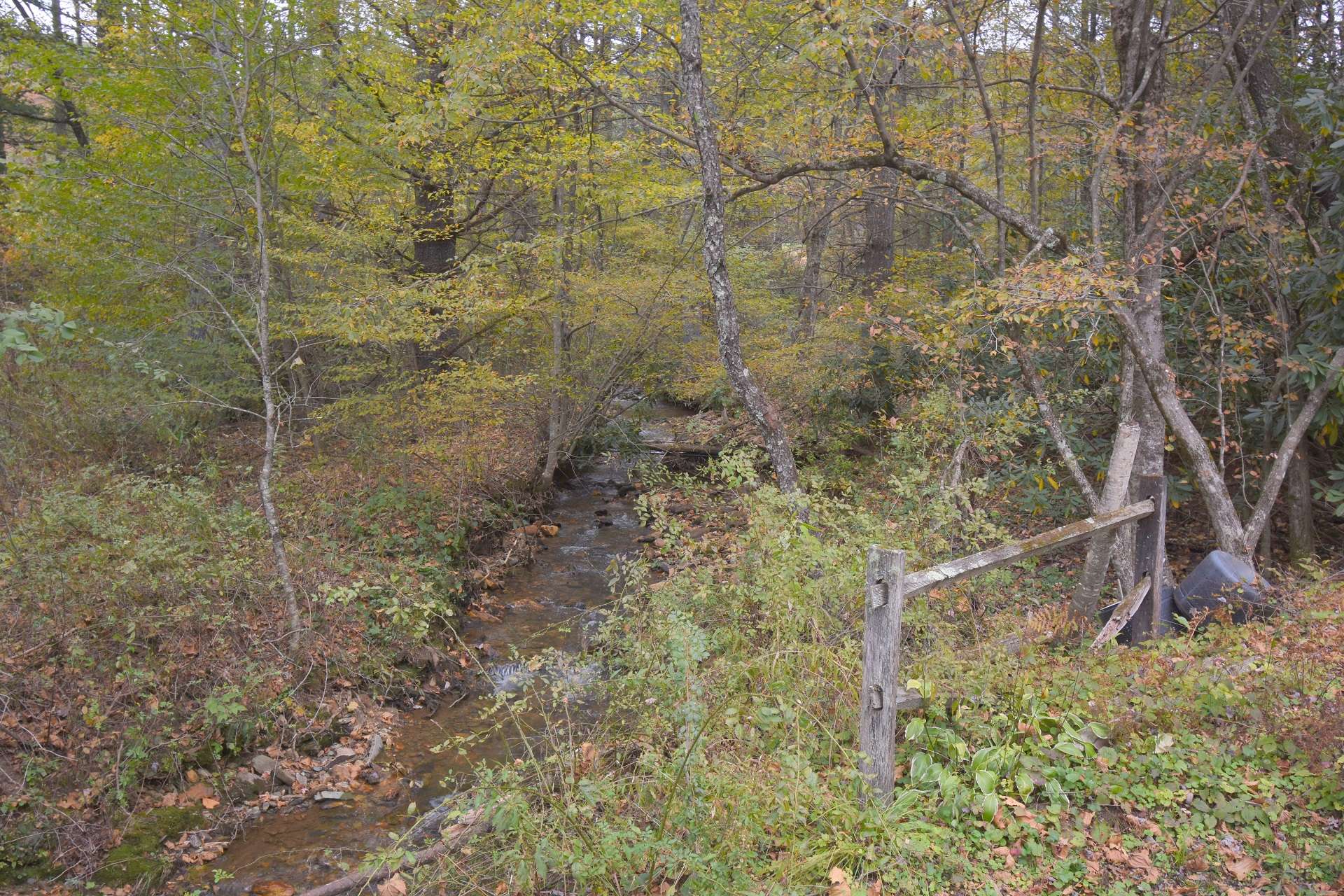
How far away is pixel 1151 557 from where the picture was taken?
5.82 m

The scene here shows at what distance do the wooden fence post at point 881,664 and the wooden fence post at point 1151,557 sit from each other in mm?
3219

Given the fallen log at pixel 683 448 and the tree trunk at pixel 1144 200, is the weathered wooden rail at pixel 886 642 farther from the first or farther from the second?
the fallen log at pixel 683 448

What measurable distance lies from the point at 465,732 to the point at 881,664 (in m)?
4.68

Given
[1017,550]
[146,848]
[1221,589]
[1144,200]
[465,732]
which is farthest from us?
[1144,200]

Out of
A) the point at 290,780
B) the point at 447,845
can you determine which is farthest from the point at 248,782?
the point at 447,845

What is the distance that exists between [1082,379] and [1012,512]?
206 cm

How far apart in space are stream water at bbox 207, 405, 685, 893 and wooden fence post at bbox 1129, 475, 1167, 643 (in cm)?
413

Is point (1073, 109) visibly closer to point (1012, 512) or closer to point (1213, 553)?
point (1012, 512)

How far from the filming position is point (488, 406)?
1145 centimetres

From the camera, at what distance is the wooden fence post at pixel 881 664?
3.64 metres

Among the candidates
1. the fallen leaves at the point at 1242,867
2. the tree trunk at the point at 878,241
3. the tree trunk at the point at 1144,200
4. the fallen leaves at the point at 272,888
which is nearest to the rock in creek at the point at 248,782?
the fallen leaves at the point at 272,888

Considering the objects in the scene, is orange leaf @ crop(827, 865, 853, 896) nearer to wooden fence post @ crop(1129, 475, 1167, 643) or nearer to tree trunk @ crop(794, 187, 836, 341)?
wooden fence post @ crop(1129, 475, 1167, 643)

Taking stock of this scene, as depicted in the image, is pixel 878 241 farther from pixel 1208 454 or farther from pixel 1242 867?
pixel 1242 867

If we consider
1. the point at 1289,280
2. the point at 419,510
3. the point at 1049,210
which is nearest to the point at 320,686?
the point at 419,510
